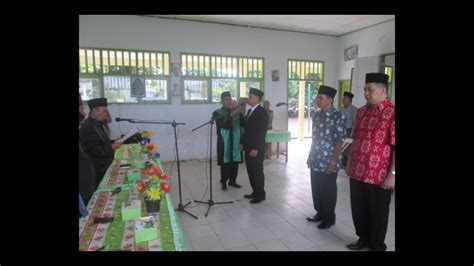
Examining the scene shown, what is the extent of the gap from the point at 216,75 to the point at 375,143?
16.7ft

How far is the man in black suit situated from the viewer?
3.56m

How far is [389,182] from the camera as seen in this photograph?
2.07m

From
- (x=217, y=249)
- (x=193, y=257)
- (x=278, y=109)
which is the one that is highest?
(x=278, y=109)

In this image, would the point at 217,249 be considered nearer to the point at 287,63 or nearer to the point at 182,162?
the point at 182,162

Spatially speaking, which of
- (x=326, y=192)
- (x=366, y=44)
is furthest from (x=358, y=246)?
(x=366, y=44)

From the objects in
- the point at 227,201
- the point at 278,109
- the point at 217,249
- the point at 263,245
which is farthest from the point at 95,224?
the point at 278,109

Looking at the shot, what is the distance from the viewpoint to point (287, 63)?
295 inches

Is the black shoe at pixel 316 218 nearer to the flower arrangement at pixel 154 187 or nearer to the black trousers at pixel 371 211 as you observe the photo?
the black trousers at pixel 371 211

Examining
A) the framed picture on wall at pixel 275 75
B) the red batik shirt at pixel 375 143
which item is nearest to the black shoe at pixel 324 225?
the red batik shirt at pixel 375 143

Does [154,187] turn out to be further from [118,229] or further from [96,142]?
[96,142]

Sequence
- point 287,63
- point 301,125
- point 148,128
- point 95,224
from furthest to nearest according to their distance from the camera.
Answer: point 301,125, point 287,63, point 148,128, point 95,224

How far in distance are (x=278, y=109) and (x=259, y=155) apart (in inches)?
159

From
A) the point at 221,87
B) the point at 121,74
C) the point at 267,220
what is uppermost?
the point at 121,74

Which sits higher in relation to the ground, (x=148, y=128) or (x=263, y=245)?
(x=148, y=128)
